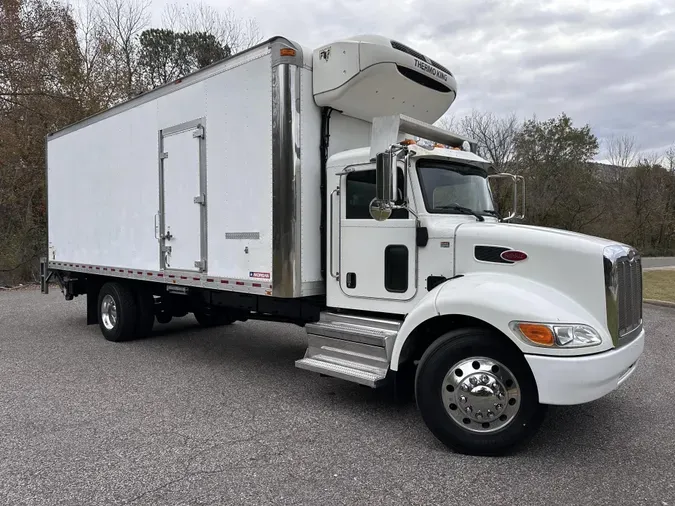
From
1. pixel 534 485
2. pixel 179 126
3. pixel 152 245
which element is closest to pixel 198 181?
pixel 179 126

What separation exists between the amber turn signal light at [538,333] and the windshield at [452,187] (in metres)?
1.36

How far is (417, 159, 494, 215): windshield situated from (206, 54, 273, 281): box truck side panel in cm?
153

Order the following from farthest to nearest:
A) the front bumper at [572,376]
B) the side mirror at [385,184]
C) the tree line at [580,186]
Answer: the tree line at [580,186], the side mirror at [385,184], the front bumper at [572,376]

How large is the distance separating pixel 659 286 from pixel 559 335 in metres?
13.2

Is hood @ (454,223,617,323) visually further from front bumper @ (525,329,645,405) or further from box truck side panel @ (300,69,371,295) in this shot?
box truck side panel @ (300,69,371,295)

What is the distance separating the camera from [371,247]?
4.69 m

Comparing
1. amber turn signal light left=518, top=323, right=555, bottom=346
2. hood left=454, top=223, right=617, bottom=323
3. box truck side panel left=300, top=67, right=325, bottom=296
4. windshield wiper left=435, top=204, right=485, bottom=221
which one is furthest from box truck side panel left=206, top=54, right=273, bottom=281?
amber turn signal light left=518, top=323, right=555, bottom=346

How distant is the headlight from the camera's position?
3.41 m

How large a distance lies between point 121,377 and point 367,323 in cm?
312

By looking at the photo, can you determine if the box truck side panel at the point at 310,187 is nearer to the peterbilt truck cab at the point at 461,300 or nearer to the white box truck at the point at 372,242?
the white box truck at the point at 372,242

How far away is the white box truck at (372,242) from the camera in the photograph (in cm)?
361

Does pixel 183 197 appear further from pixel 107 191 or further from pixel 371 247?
pixel 371 247

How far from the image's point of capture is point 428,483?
10.9ft

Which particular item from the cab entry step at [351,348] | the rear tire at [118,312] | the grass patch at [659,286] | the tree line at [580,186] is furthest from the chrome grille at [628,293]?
the tree line at [580,186]
